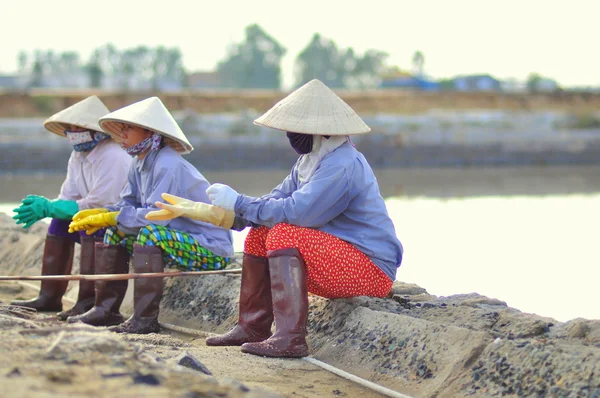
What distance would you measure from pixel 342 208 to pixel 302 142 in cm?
33

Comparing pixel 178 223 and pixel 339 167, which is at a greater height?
pixel 339 167

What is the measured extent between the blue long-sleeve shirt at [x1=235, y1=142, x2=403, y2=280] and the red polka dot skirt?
0.13 feet

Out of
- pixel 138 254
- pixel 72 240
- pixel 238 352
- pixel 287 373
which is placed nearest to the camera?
pixel 287 373

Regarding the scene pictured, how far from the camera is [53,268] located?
18.0 feet

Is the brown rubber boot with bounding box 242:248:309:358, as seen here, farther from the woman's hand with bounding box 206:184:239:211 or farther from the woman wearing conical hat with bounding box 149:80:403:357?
the woman's hand with bounding box 206:184:239:211

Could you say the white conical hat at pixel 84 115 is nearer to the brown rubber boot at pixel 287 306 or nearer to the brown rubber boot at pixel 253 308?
the brown rubber boot at pixel 253 308

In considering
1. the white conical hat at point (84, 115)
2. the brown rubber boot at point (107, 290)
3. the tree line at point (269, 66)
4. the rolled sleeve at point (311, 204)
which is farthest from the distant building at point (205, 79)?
the rolled sleeve at point (311, 204)

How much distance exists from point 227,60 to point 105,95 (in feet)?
88.5

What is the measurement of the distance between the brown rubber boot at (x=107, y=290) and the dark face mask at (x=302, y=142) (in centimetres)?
128

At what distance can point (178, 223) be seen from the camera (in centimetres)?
459

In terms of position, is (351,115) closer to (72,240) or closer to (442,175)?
(72,240)

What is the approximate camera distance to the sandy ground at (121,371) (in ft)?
8.02

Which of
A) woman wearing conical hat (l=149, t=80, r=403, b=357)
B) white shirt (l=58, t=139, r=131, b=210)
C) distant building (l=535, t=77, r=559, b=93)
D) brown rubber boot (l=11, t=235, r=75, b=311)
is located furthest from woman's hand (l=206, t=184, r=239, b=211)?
distant building (l=535, t=77, r=559, b=93)

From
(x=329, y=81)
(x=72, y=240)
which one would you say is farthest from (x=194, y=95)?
(x=72, y=240)
